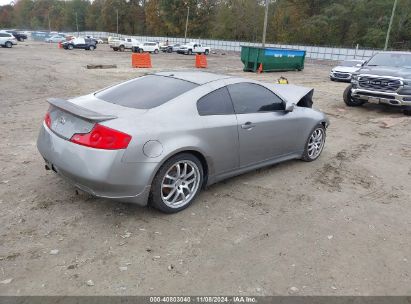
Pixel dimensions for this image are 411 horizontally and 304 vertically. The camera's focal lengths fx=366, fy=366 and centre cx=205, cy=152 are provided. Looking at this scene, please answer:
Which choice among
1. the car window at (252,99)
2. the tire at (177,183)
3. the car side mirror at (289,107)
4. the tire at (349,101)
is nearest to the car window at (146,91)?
the car window at (252,99)

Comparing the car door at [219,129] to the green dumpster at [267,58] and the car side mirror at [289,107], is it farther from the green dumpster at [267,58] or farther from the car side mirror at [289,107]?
the green dumpster at [267,58]

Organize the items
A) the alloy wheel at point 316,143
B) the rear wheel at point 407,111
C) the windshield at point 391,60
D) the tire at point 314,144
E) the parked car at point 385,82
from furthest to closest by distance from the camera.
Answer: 1. the windshield at point 391,60
2. the rear wheel at point 407,111
3. the parked car at point 385,82
4. the alloy wheel at point 316,143
5. the tire at point 314,144

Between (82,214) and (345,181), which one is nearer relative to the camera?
(82,214)

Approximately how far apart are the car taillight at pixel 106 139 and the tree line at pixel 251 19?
62.6 meters

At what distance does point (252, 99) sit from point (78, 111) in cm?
220

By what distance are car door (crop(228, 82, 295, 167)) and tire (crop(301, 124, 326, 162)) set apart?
0.65m

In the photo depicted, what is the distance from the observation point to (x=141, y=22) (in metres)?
102

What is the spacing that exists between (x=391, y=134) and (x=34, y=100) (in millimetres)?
9592

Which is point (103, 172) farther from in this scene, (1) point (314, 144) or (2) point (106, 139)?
(1) point (314, 144)

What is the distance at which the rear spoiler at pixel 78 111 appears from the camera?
3.53m

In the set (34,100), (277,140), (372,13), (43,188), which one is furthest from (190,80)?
(372,13)

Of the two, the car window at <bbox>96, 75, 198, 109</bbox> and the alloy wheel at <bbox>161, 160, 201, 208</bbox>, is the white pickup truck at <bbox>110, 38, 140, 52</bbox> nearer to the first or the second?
the car window at <bbox>96, 75, 198, 109</bbox>

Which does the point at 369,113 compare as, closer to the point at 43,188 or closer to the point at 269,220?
the point at 269,220

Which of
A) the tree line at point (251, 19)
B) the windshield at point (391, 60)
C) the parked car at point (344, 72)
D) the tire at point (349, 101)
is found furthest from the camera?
the tree line at point (251, 19)
